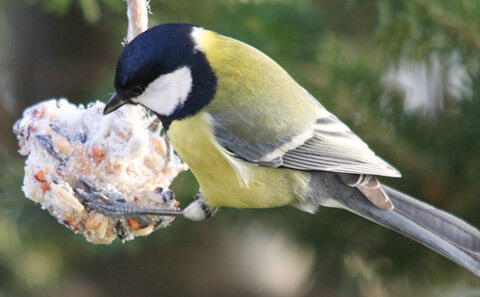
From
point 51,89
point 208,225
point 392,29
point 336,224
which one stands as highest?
point 392,29

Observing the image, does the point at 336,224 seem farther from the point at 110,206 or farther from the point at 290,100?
the point at 110,206

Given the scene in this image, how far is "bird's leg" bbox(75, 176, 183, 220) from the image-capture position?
0.92 metres

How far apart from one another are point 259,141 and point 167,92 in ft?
0.57

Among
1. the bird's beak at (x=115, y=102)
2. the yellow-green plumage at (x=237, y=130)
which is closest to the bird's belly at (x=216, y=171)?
the yellow-green plumage at (x=237, y=130)

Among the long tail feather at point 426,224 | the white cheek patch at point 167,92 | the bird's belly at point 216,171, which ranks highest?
the white cheek patch at point 167,92

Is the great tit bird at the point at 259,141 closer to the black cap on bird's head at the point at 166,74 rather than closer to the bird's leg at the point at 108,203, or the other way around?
the black cap on bird's head at the point at 166,74

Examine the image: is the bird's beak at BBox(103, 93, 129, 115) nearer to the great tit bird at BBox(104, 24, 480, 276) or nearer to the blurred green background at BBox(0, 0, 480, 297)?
the great tit bird at BBox(104, 24, 480, 276)

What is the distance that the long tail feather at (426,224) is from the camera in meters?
1.00

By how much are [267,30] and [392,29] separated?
224 millimetres

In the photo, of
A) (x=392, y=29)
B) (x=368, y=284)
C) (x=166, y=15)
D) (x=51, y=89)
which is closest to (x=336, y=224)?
(x=368, y=284)

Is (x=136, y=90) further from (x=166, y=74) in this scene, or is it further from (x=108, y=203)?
(x=108, y=203)

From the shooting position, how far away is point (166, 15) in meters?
1.18

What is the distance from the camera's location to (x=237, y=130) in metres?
1.03

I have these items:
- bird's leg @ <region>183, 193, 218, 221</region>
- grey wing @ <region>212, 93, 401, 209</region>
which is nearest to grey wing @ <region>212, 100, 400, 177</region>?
grey wing @ <region>212, 93, 401, 209</region>
